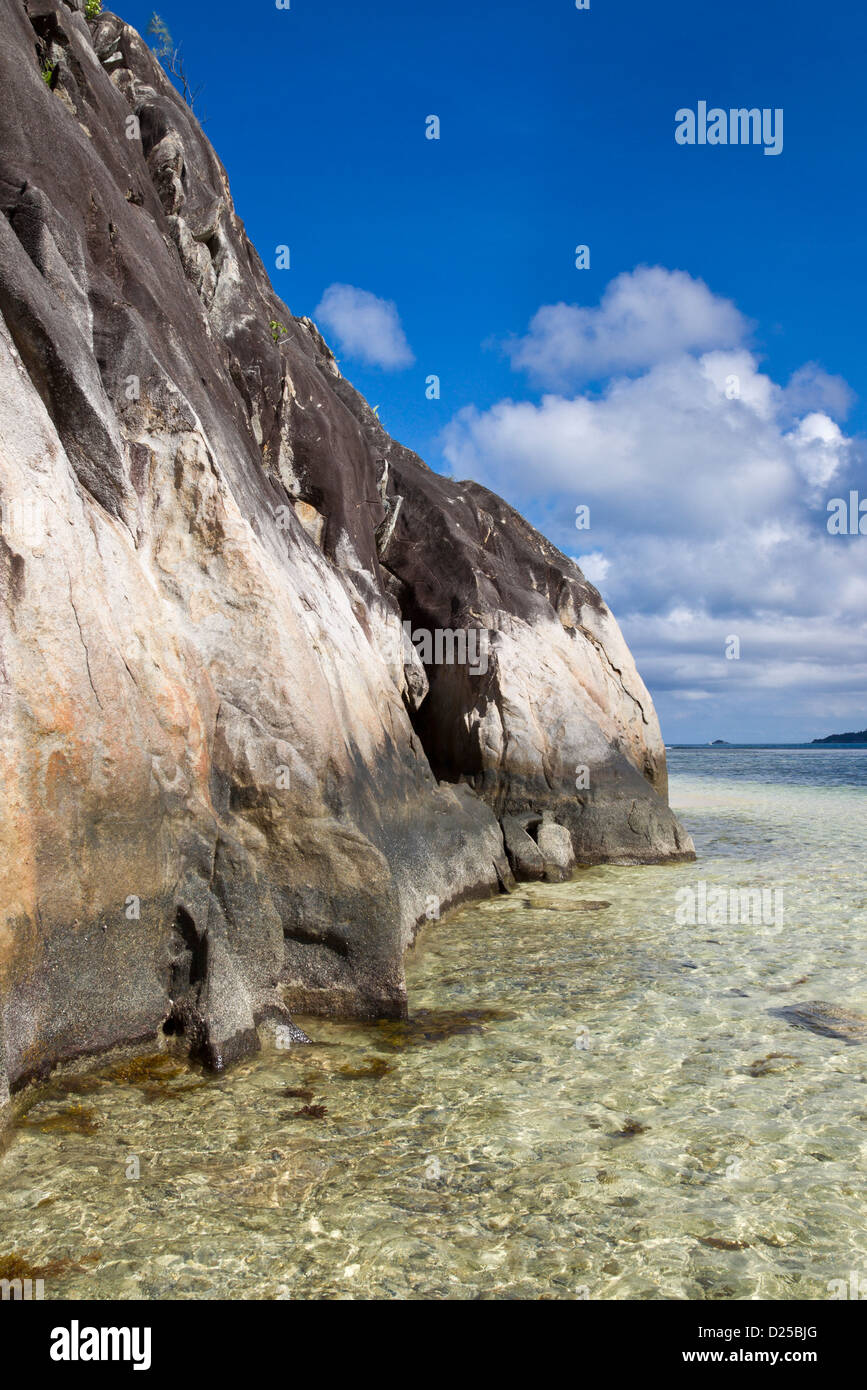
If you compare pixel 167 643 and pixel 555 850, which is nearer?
pixel 167 643

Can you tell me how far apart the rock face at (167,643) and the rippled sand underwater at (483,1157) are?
0.68 meters

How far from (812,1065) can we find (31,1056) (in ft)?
18.3

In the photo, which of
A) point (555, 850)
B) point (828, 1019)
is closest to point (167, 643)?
point (828, 1019)

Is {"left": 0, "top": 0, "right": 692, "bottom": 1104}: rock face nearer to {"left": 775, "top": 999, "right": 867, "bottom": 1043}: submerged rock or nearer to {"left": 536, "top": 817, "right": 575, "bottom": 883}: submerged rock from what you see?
{"left": 536, "top": 817, "right": 575, "bottom": 883}: submerged rock

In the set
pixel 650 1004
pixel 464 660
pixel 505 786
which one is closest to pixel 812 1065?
pixel 650 1004

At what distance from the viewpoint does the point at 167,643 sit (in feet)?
26.2

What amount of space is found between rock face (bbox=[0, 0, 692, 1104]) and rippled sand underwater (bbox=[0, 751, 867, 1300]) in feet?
2.23

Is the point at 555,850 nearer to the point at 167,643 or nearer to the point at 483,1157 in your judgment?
the point at 167,643

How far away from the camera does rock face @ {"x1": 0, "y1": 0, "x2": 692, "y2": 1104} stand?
6.13m

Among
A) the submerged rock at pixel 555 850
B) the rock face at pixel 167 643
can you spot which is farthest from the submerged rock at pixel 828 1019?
the submerged rock at pixel 555 850

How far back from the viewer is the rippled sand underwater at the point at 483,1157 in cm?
427

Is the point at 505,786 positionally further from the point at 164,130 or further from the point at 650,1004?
the point at 164,130

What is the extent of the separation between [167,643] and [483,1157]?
4.89 meters

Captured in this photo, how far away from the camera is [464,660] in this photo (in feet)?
58.6
